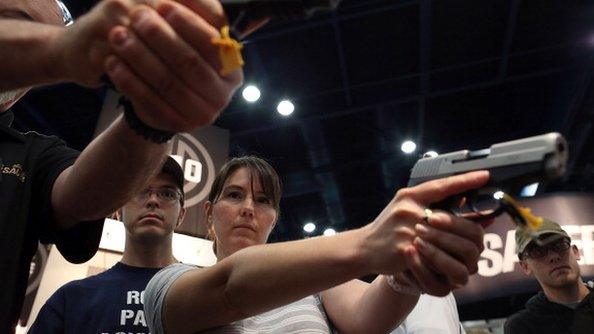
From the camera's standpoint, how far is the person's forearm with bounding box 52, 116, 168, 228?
1.17m

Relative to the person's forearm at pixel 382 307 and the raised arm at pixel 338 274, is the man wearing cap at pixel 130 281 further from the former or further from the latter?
the person's forearm at pixel 382 307

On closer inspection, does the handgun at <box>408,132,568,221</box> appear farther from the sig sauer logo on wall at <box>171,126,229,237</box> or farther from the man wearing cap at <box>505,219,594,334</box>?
the sig sauer logo on wall at <box>171,126,229,237</box>

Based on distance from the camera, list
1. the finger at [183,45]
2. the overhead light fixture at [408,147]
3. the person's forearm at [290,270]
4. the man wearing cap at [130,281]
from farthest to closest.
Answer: the overhead light fixture at [408,147], the man wearing cap at [130,281], the person's forearm at [290,270], the finger at [183,45]

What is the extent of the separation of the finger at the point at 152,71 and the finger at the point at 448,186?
1.48ft

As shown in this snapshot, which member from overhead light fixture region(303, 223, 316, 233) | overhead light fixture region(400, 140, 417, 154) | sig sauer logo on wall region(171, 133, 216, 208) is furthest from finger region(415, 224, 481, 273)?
overhead light fixture region(303, 223, 316, 233)

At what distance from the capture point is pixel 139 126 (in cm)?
98

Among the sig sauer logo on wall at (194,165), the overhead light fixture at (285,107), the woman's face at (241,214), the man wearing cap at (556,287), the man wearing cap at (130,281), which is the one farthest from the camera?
the overhead light fixture at (285,107)

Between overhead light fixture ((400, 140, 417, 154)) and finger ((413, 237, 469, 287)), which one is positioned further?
overhead light fixture ((400, 140, 417, 154))

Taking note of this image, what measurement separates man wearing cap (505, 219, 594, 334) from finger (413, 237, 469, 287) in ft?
9.28

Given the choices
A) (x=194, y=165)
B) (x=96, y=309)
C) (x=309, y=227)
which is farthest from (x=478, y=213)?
(x=309, y=227)

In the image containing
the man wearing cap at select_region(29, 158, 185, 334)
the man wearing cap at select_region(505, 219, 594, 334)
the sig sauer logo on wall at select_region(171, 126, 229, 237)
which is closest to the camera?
the man wearing cap at select_region(29, 158, 185, 334)

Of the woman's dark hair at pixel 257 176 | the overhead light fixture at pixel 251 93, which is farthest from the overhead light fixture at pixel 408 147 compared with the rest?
the woman's dark hair at pixel 257 176

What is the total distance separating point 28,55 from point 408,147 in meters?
8.23

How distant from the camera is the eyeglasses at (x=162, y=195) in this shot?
8.02 ft
